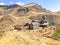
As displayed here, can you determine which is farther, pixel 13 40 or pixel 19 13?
pixel 19 13

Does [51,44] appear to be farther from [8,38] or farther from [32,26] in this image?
[32,26]

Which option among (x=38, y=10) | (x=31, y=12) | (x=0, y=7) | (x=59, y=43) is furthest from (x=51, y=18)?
(x=59, y=43)

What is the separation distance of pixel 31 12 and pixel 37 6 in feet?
43.7

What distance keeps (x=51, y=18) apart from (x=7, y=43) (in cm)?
7312

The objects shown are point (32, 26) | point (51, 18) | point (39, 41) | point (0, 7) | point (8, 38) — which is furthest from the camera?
point (0, 7)

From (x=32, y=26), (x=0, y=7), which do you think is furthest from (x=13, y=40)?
(x=0, y=7)

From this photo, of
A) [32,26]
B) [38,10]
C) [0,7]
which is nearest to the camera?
[32,26]

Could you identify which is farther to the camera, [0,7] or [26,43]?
[0,7]

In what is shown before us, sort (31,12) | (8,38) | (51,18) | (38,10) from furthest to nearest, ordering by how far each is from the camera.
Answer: (38,10) < (31,12) < (51,18) < (8,38)

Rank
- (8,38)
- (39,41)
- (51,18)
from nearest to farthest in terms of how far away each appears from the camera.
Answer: (8,38) → (39,41) → (51,18)

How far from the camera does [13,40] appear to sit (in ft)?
53.5

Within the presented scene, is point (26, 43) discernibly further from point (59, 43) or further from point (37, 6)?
point (37, 6)

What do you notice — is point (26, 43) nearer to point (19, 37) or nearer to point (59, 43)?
point (19, 37)

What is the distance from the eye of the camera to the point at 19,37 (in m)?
17.4
